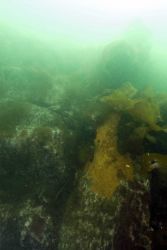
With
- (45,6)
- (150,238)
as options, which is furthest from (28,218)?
(45,6)

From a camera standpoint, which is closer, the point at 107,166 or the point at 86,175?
the point at 107,166

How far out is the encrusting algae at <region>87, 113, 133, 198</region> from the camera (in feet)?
30.8

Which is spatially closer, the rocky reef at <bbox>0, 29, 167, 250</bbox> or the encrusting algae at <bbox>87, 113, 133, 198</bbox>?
the rocky reef at <bbox>0, 29, 167, 250</bbox>

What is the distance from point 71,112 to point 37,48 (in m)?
16.8

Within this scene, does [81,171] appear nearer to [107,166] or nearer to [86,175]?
[86,175]

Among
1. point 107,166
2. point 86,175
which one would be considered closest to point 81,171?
point 86,175

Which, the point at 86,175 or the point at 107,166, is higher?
the point at 107,166

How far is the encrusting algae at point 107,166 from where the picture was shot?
9383mm

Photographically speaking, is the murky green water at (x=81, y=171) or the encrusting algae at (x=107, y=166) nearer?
the murky green water at (x=81, y=171)

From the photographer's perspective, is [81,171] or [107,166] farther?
[81,171]

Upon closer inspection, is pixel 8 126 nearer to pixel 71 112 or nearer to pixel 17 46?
pixel 71 112

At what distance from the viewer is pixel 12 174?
11.3 m

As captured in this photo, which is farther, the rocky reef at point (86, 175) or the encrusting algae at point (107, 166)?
the encrusting algae at point (107, 166)

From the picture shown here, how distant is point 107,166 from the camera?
994 centimetres
